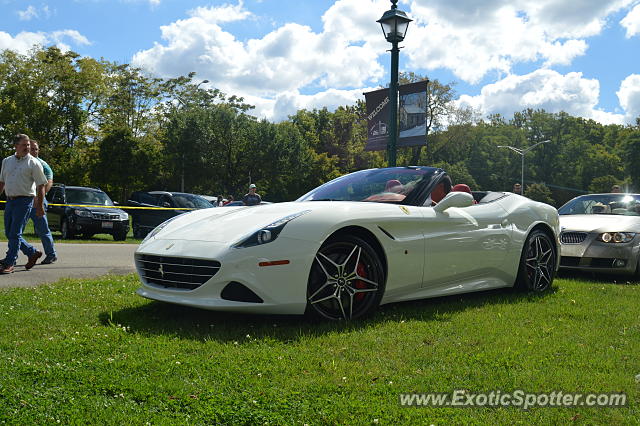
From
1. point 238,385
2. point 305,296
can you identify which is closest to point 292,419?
point 238,385

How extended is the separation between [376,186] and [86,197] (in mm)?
13646

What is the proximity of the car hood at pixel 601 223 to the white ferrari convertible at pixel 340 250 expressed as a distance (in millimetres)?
2573

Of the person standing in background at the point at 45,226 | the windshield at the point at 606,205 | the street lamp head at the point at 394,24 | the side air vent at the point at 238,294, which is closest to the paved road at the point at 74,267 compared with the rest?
the person standing in background at the point at 45,226

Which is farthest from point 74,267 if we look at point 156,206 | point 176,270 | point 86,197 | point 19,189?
point 156,206

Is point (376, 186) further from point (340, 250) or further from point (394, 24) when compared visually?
point (394, 24)

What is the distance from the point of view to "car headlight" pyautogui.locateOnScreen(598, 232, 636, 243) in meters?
7.96

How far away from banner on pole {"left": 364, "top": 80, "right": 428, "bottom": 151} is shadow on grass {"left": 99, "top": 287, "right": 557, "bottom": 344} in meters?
10.7

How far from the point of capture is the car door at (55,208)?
16.3 metres

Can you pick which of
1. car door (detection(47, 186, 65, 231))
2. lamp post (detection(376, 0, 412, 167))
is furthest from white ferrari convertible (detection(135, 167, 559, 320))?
car door (detection(47, 186, 65, 231))

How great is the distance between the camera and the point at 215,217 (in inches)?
201

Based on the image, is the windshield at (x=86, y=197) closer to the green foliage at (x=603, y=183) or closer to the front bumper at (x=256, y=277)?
the front bumper at (x=256, y=277)

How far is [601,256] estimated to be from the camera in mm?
7914

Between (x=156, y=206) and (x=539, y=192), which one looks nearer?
(x=156, y=206)

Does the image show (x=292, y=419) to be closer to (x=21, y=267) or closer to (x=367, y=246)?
(x=367, y=246)
